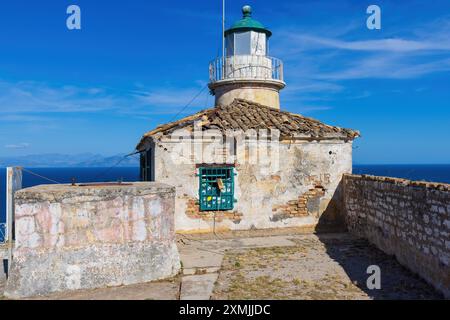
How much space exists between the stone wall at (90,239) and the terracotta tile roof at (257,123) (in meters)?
4.06

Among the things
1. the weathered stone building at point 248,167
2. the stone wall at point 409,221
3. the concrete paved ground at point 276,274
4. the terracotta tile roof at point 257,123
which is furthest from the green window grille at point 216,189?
the stone wall at point 409,221

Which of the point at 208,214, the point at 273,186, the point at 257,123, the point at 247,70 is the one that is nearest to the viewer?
the point at 208,214

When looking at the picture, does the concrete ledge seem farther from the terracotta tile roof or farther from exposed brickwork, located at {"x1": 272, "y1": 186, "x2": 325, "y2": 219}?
exposed brickwork, located at {"x1": 272, "y1": 186, "x2": 325, "y2": 219}

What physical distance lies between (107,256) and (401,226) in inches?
231

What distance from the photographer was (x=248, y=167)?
1242 cm

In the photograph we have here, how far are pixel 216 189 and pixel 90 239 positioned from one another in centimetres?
504

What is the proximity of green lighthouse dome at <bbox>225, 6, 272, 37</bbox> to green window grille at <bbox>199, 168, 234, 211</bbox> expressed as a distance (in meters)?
7.09

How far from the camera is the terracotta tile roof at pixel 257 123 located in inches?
487

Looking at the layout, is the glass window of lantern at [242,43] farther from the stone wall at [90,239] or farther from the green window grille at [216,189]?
the stone wall at [90,239]

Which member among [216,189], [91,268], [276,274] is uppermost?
[216,189]

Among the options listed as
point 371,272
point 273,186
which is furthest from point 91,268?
point 273,186

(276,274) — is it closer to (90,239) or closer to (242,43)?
(90,239)

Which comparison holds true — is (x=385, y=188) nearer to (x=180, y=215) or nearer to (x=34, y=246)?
(x=180, y=215)
